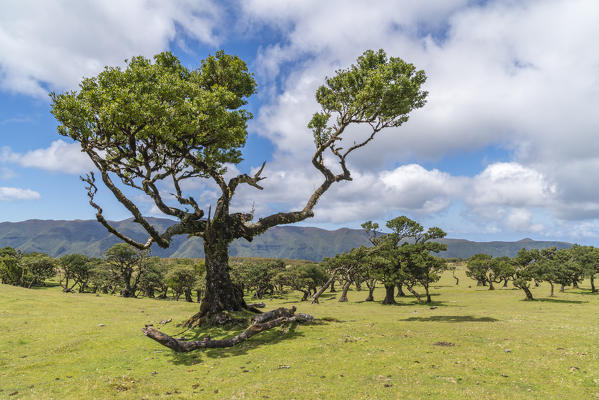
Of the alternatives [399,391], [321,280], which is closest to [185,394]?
[399,391]

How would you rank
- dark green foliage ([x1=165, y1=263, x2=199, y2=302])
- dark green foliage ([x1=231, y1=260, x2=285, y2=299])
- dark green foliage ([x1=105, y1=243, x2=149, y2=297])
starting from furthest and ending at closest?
dark green foliage ([x1=231, y1=260, x2=285, y2=299]) → dark green foliage ([x1=105, y1=243, x2=149, y2=297]) → dark green foliage ([x1=165, y1=263, x2=199, y2=302])

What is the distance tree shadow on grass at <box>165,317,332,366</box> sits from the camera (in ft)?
52.1

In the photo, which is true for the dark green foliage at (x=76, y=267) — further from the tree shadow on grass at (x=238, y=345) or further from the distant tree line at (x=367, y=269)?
the tree shadow on grass at (x=238, y=345)

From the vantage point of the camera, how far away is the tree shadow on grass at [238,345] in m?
15.9

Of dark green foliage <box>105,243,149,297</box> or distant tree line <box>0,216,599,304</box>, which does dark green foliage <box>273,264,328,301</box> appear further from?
dark green foliage <box>105,243,149,297</box>

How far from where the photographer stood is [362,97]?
23.8 metres

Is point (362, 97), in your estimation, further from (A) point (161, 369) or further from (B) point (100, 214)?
(A) point (161, 369)

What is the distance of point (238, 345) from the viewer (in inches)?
696

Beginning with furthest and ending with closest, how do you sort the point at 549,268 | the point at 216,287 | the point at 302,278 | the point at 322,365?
1. the point at 302,278
2. the point at 549,268
3. the point at 216,287
4. the point at 322,365

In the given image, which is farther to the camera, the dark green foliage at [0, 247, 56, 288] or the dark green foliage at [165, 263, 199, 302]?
the dark green foliage at [0, 247, 56, 288]

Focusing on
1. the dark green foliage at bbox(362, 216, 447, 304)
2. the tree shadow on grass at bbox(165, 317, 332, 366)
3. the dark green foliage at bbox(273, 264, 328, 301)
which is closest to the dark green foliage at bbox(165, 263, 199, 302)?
the dark green foliage at bbox(273, 264, 328, 301)

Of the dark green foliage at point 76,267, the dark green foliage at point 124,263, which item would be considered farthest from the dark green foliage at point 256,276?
the dark green foliage at point 76,267

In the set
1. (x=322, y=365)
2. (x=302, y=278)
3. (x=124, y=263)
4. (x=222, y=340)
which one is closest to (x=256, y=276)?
(x=302, y=278)

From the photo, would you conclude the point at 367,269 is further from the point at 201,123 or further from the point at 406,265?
the point at 201,123
